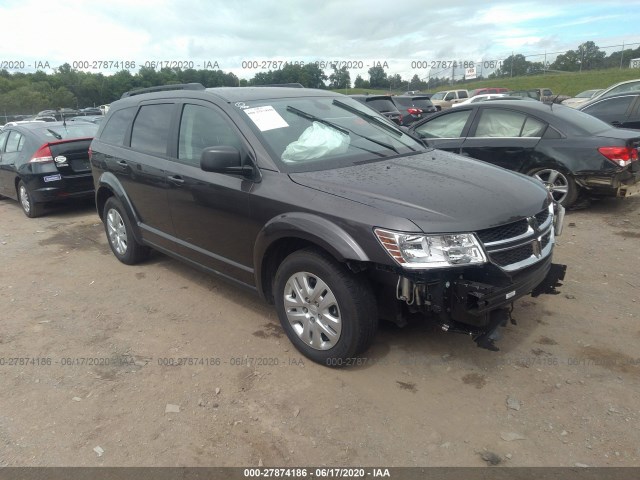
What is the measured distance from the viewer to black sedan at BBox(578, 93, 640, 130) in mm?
8727

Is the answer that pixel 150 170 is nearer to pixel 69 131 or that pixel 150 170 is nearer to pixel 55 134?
pixel 55 134

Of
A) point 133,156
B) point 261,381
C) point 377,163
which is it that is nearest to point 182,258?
point 133,156

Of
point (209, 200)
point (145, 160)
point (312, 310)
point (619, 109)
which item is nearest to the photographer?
point (312, 310)

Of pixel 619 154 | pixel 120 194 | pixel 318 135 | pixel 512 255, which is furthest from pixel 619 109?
pixel 120 194

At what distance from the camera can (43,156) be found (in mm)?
7605

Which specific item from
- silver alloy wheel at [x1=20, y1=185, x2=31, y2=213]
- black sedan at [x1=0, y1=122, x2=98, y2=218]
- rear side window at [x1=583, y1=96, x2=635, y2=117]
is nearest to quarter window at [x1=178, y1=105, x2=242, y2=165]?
black sedan at [x1=0, y1=122, x2=98, y2=218]

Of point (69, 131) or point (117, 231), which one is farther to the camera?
point (69, 131)

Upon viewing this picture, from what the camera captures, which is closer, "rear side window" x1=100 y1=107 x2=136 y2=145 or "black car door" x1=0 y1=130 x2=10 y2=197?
"rear side window" x1=100 y1=107 x2=136 y2=145

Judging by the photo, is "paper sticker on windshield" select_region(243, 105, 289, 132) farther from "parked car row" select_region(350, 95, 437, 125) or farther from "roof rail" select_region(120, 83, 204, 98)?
"parked car row" select_region(350, 95, 437, 125)

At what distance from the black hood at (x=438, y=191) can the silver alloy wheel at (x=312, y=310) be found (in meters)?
0.60

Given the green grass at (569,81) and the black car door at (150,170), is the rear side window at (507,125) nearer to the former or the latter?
the black car door at (150,170)

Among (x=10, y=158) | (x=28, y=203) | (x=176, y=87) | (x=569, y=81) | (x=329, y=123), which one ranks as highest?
(x=569, y=81)

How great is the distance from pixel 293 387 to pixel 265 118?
6.35 ft

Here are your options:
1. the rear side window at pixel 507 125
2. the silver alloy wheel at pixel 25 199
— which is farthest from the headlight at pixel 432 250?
the silver alloy wheel at pixel 25 199
